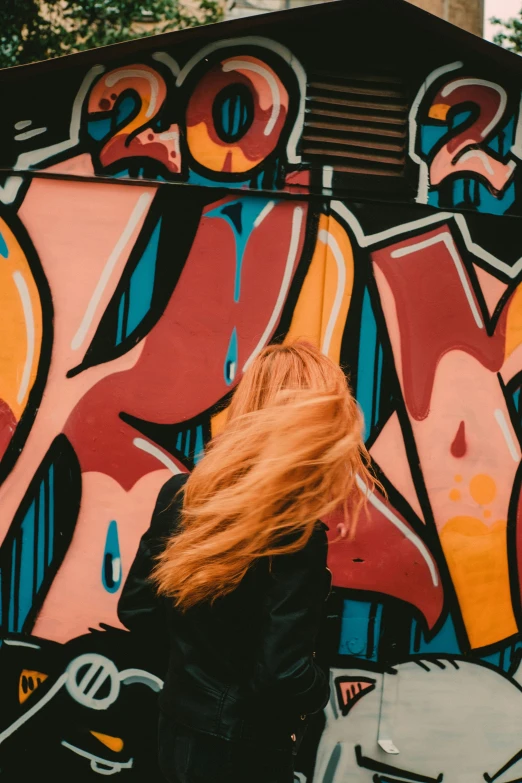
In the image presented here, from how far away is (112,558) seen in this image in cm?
284

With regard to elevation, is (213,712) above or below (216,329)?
below

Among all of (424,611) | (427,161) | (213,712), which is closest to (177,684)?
(213,712)

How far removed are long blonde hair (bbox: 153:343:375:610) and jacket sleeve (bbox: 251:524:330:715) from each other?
0.06m

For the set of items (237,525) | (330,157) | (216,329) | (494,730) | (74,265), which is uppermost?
(330,157)

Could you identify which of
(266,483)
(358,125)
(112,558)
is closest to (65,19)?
(358,125)

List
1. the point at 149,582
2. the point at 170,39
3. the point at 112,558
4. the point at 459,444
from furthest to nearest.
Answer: the point at 459,444, the point at 112,558, the point at 170,39, the point at 149,582

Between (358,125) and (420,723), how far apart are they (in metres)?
2.68

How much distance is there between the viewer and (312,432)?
164 cm

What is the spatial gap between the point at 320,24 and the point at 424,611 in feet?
8.47

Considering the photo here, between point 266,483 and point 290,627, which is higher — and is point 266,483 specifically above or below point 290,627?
above

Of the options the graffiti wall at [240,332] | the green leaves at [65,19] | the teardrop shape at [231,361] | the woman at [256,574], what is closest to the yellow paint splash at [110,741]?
the graffiti wall at [240,332]

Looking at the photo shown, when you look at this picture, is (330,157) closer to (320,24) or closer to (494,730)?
(320,24)

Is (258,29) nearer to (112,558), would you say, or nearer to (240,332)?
(240,332)

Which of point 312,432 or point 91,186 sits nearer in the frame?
point 312,432
